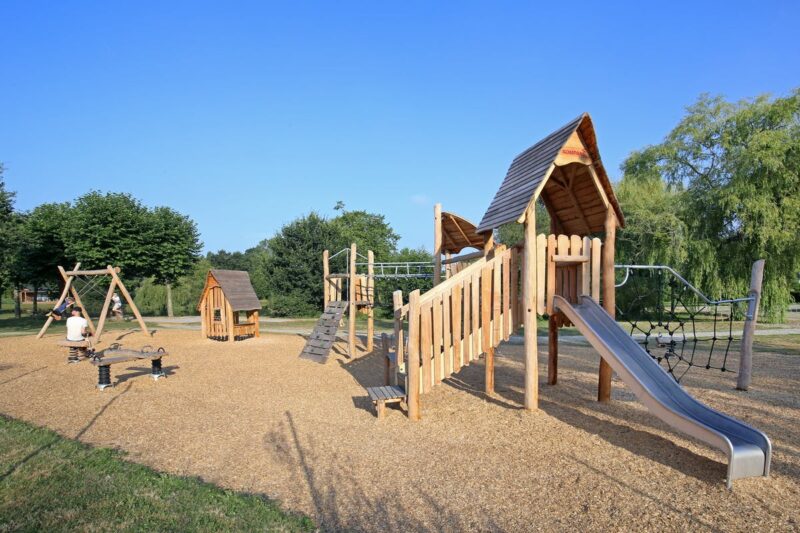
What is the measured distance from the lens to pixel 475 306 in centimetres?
744

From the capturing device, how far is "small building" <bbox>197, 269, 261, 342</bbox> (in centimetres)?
1652

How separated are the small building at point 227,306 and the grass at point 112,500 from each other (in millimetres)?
11125

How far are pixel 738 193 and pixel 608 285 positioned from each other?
18613mm

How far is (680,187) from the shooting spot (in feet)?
83.6

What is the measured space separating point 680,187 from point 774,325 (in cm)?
783

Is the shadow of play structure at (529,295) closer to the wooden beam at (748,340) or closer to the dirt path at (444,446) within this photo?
the dirt path at (444,446)

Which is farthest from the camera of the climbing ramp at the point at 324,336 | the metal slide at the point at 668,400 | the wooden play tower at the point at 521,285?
the climbing ramp at the point at 324,336

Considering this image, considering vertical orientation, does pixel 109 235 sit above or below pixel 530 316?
above

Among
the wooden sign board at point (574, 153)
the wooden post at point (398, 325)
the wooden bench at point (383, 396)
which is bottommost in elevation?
the wooden bench at point (383, 396)

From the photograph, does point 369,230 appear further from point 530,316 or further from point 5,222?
point 530,316

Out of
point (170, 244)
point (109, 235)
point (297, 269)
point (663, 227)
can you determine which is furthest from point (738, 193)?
point (109, 235)

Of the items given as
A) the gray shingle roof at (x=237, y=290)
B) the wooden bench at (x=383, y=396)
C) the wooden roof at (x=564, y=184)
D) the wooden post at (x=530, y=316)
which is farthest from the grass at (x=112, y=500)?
the gray shingle roof at (x=237, y=290)

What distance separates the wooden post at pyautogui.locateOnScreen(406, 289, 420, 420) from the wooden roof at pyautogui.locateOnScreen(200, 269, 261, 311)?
10.8 m

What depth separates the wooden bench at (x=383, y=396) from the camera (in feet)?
23.0
